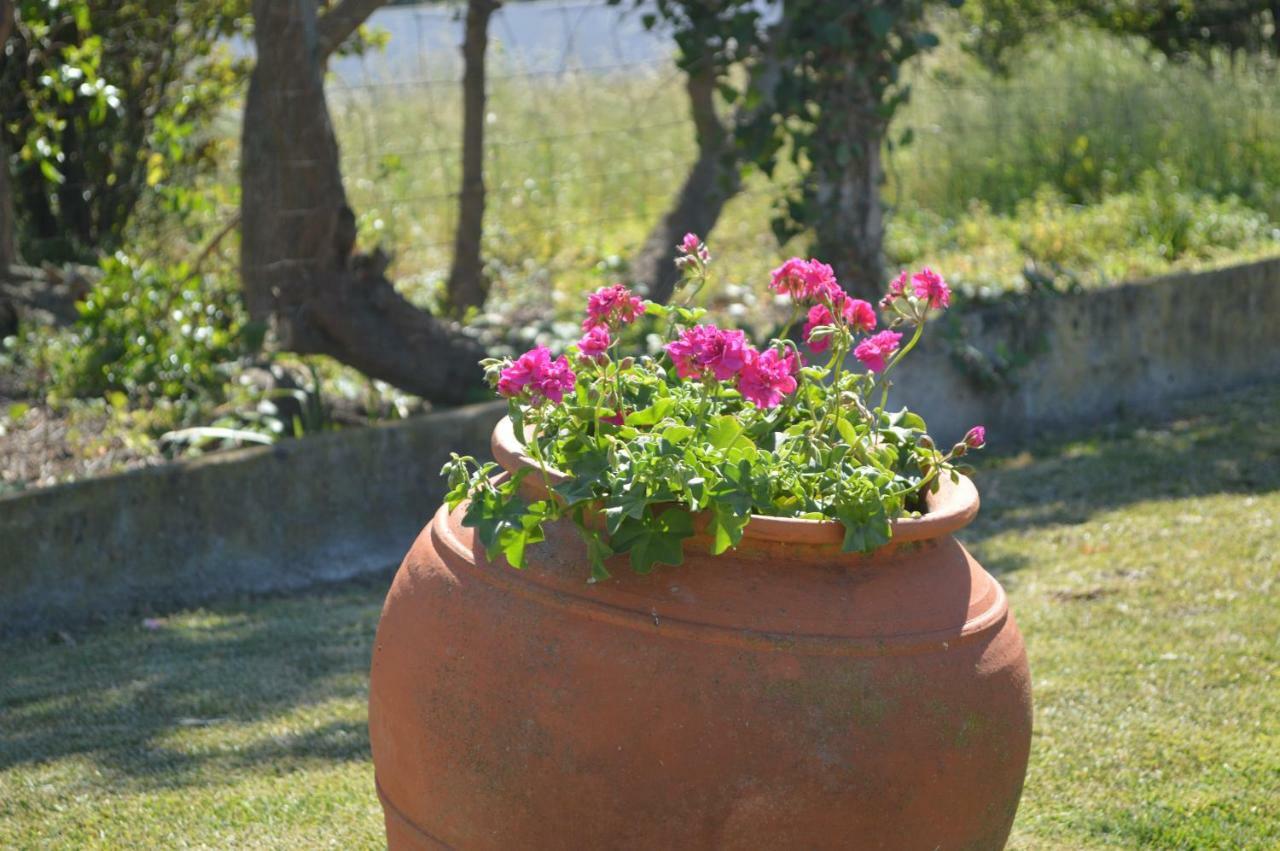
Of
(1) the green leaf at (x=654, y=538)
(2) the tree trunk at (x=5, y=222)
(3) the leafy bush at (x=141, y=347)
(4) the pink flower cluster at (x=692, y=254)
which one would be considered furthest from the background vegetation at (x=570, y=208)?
(1) the green leaf at (x=654, y=538)

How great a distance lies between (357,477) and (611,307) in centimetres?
285

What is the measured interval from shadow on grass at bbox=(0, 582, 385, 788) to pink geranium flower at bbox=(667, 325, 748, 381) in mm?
1672

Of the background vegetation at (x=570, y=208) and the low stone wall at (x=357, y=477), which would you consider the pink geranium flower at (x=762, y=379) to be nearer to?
the low stone wall at (x=357, y=477)

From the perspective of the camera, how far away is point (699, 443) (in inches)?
92.4

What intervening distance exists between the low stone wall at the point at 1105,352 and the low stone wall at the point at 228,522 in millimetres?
2118

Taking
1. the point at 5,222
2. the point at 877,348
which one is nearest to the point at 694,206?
the point at 5,222

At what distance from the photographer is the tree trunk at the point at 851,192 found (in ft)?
20.7

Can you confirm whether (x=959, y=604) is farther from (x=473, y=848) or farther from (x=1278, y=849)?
(x=1278, y=849)

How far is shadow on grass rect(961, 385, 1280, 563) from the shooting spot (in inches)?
217

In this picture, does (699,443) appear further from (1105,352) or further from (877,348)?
(1105,352)

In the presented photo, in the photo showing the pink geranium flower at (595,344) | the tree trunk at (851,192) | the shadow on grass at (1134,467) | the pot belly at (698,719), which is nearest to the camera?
the pot belly at (698,719)

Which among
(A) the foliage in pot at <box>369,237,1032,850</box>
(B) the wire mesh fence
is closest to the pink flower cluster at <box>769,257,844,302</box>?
(A) the foliage in pot at <box>369,237,1032,850</box>

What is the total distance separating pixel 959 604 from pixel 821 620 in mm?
275

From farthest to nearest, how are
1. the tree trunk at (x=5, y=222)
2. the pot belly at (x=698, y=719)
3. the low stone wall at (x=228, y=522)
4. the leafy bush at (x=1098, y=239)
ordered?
the leafy bush at (x=1098, y=239) < the tree trunk at (x=5, y=222) < the low stone wall at (x=228, y=522) < the pot belly at (x=698, y=719)
